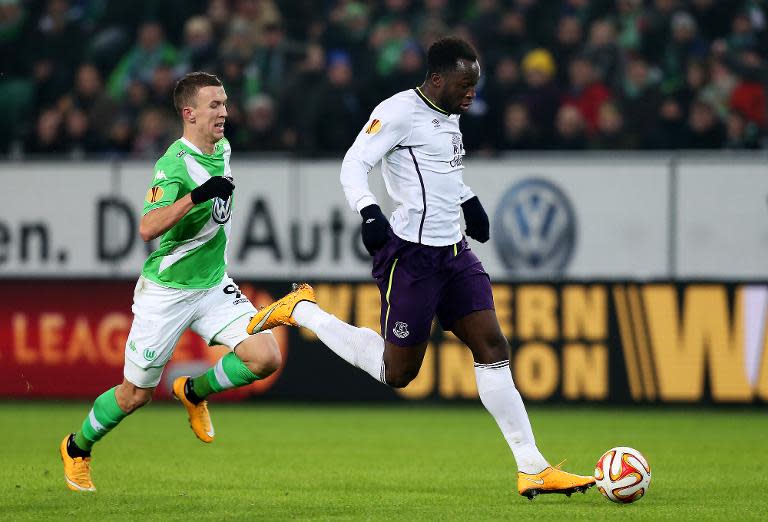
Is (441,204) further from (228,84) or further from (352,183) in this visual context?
(228,84)

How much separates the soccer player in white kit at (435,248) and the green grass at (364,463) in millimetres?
480

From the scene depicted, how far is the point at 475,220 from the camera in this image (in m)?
7.83

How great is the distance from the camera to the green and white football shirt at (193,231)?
7691 mm

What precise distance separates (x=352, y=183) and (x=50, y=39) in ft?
36.8

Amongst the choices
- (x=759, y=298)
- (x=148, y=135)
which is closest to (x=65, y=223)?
(x=148, y=135)

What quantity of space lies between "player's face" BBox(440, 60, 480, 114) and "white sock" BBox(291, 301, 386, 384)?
4.37 feet

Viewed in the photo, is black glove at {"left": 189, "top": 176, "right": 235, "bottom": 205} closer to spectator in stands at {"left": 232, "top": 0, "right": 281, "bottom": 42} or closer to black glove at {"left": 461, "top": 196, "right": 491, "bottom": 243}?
black glove at {"left": 461, "top": 196, "right": 491, "bottom": 243}

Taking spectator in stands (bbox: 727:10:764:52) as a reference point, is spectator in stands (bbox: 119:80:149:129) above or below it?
below

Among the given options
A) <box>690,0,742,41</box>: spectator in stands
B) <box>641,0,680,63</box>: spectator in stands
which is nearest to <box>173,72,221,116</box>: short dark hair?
<box>641,0,680,63</box>: spectator in stands

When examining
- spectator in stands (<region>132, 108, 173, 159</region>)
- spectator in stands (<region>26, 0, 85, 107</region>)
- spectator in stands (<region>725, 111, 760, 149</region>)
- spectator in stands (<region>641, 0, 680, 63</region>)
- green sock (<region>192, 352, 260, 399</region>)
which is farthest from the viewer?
spectator in stands (<region>26, 0, 85, 107</region>)

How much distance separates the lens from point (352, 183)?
23.7 feet

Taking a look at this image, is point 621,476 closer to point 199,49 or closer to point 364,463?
point 364,463

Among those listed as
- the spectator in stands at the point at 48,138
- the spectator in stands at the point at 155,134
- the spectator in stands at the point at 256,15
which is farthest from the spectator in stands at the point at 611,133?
the spectator in stands at the point at 48,138

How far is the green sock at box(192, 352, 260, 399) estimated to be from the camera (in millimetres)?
8062
